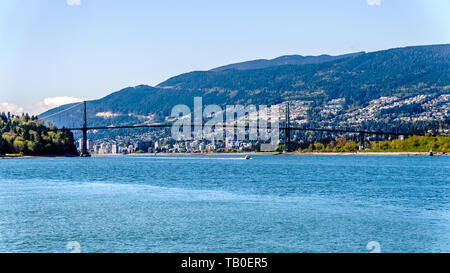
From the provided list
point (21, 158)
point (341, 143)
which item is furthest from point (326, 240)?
point (341, 143)

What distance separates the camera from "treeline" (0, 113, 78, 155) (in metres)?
80.8

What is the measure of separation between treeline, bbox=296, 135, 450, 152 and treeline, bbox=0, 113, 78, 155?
49175 mm

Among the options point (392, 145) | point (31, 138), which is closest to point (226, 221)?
point (31, 138)

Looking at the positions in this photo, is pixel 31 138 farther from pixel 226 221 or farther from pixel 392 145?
pixel 226 221

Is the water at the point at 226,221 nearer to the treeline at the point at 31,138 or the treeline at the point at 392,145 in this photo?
the treeline at the point at 31,138

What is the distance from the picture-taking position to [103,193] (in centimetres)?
2302

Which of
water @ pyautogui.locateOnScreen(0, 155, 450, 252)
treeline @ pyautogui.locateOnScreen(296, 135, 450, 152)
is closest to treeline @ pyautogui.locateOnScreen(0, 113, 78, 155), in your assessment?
treeline @ pyautogui.locateOnScreen(296, 135, 450, 152)

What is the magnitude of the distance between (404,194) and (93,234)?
46.4ft

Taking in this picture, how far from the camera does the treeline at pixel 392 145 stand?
3590 inches

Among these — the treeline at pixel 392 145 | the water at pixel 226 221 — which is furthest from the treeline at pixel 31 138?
the water at pixel 226 221

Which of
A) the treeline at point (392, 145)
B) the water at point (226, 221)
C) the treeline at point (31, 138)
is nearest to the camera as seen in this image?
the water at point (226, 221)

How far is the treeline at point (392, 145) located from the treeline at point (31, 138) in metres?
49.2
